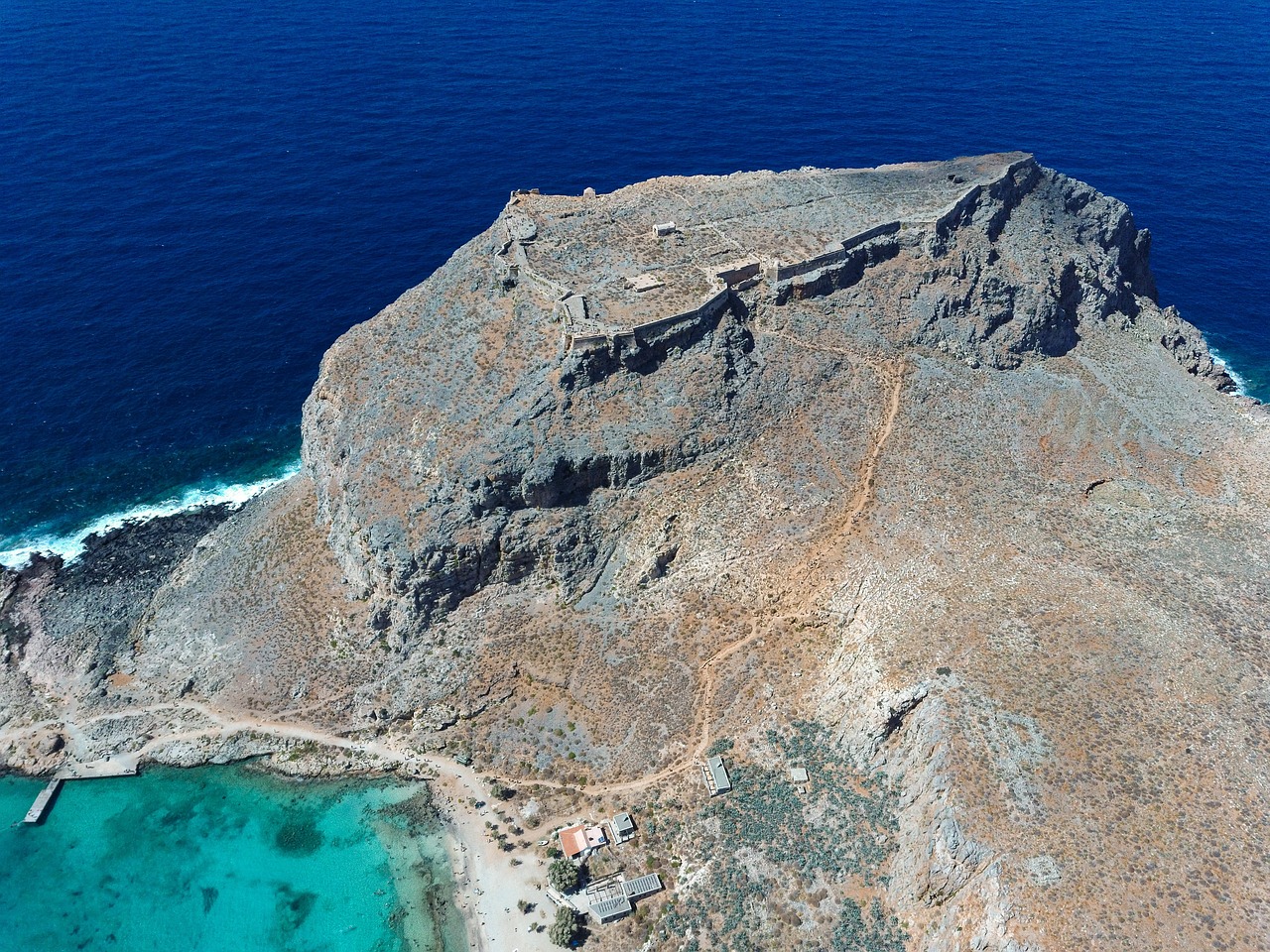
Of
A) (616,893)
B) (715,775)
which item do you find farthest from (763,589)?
(616,893)

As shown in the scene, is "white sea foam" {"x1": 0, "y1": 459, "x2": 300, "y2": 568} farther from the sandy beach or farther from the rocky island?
the sandy beach

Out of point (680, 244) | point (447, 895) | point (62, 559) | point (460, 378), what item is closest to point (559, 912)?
point (447, 895)

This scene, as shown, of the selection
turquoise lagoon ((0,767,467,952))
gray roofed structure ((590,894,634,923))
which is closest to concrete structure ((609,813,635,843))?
gray roofed structure ((590,894,634,923))

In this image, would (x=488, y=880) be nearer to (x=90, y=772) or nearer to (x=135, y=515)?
(x=90, y=772)

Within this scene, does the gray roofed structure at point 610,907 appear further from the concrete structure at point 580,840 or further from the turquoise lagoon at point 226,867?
the turquoise lagoon at point 226,867

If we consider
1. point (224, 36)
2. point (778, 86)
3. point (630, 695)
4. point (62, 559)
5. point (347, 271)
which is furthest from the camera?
point (224, 36)

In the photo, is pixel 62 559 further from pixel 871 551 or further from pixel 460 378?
pixel 871 551
